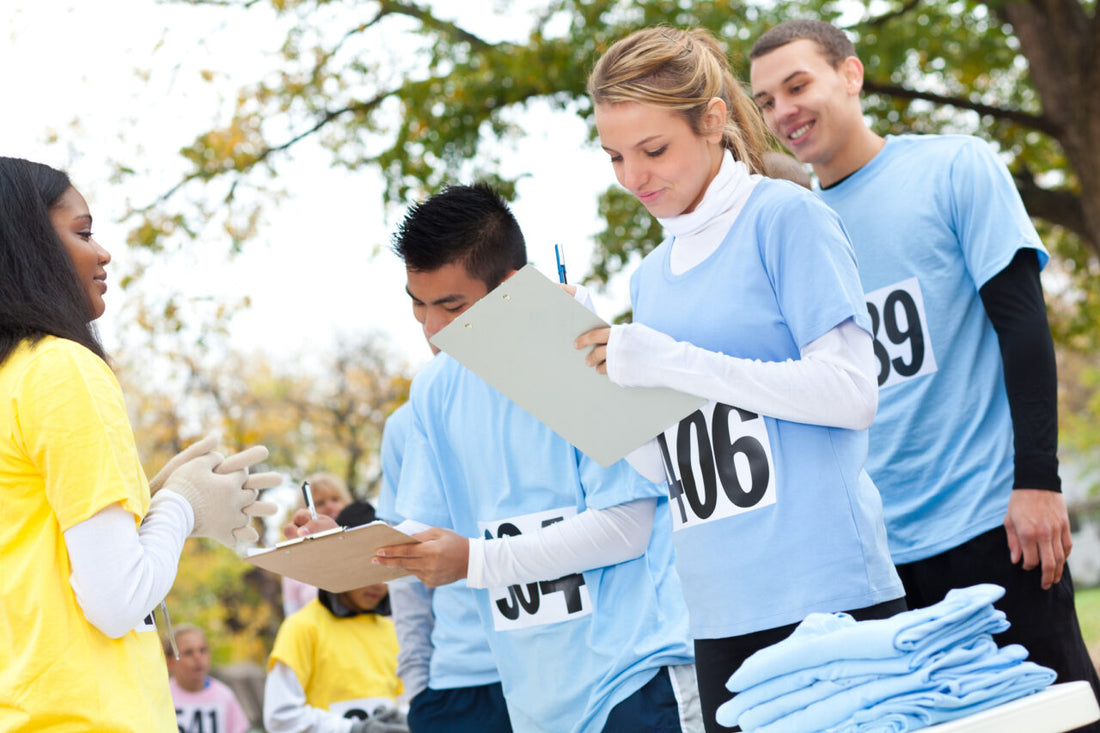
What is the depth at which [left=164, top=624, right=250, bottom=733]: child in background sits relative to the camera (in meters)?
6.80

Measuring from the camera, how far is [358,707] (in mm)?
5035

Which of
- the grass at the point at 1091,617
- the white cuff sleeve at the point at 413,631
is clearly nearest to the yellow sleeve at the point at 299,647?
the white cuff sleeve at the point at 413,631

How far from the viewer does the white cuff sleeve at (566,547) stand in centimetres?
251

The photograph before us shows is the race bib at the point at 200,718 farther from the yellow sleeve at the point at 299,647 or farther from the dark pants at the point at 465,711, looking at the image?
the dark pants at the point at 465,711

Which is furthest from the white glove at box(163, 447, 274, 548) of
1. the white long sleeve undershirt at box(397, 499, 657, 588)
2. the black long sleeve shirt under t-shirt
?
the black long sleeve shirt under t-shirt

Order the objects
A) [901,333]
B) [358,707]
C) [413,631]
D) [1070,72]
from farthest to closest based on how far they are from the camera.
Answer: [1070,72]
[358,707]
[413,631]
[901,333]

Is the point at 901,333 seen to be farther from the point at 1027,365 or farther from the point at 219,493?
the point at 219,493

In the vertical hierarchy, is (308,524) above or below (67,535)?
below

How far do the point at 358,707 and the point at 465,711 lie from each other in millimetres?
2044

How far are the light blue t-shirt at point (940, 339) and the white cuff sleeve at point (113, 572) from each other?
159 cm

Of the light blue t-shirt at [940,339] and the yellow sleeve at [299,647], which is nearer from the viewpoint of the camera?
the light blue t-shirt at [940,339]

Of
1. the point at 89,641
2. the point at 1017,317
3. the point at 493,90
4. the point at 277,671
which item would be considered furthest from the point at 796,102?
the point at 493,90

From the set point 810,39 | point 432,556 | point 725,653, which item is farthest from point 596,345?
point 810,39

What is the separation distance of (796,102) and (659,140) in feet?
2.96
